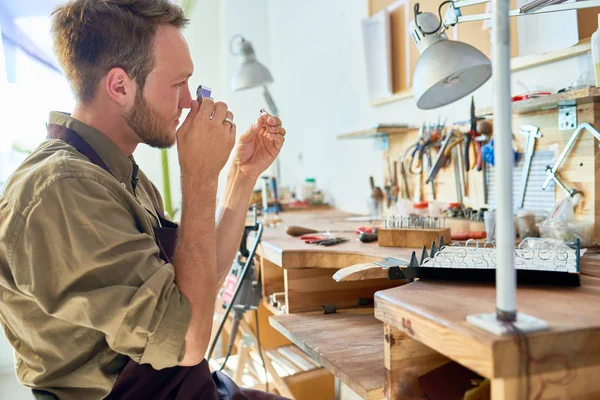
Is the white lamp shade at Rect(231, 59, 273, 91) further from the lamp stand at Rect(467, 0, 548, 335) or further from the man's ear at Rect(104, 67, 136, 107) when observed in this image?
the lamp stand at Rect(467, 0, 548, 335)

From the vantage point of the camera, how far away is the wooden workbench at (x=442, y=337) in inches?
22.0

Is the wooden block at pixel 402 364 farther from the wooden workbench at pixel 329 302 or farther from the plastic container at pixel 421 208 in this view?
the plastic container at pixel 421 208

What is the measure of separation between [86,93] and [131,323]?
0.53 metres

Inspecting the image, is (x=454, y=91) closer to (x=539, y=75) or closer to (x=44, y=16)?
(x=539, y=75)

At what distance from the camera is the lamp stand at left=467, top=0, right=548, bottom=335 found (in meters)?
0.55

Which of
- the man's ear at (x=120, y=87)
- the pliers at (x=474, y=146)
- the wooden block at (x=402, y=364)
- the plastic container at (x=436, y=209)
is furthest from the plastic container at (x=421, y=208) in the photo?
the man's ear at (x=120, y=87)

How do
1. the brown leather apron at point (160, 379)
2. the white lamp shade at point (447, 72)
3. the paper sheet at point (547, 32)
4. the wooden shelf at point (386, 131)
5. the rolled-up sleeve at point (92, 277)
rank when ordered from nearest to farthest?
the rolled-up sleeve at point (92, 277), the brown leather apron at point (160, 379), the white lamp shade at point (447, 72), the paper sheet at point (547, 32), the wooden shelf at point (386, 131)

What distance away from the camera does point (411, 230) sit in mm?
1256

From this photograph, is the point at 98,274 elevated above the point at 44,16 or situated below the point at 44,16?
below

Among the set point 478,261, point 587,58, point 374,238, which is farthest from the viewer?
point 374,238

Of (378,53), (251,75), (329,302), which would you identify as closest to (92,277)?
(329,302)

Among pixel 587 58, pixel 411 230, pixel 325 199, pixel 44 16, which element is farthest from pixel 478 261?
pixel 44 16

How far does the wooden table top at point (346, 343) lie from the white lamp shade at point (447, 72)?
0.57 metres

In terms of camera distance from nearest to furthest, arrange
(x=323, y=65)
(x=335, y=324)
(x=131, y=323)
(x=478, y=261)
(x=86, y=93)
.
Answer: (x=131, y=323), (x=478, y=261), (x=86, y=93), (x=335, y=324), (x=323, y=65)
